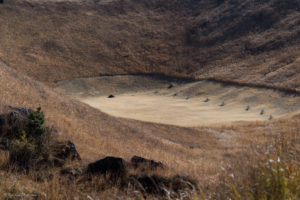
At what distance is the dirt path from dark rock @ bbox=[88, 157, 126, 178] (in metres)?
27.2

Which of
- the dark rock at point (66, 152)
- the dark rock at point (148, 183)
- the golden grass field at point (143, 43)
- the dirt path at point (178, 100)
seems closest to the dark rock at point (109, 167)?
the dark rock at point (148, 183)

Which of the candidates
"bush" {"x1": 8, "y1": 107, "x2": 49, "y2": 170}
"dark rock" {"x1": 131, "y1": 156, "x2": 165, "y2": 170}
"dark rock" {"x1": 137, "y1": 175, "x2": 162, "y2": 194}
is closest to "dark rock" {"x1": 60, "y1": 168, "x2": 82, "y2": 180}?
"bush" {"x1": 8, "y1": 107, "x2": 49, "y2": 170}

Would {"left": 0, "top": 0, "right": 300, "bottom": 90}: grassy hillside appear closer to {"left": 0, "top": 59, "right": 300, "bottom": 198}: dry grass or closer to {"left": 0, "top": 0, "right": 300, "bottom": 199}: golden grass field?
{"left": 0, "top": 0, "right": 300, "bottom": 199}: golden grass field

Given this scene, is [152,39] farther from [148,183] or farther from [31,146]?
[148,183]

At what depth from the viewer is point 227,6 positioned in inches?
3155

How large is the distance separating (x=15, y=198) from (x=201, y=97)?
164 ft

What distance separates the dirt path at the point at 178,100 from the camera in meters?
39.9

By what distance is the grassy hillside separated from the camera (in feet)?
200

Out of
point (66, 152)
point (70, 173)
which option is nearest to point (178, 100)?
point (66, 152)

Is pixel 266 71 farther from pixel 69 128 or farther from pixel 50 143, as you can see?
pixel 50 143

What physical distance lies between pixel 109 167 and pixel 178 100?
4660 centimetres

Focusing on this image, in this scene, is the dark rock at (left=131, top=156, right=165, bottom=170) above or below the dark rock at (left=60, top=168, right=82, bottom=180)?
below

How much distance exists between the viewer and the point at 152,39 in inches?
2963

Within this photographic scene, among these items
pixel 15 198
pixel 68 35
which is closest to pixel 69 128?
pixel 15 198
